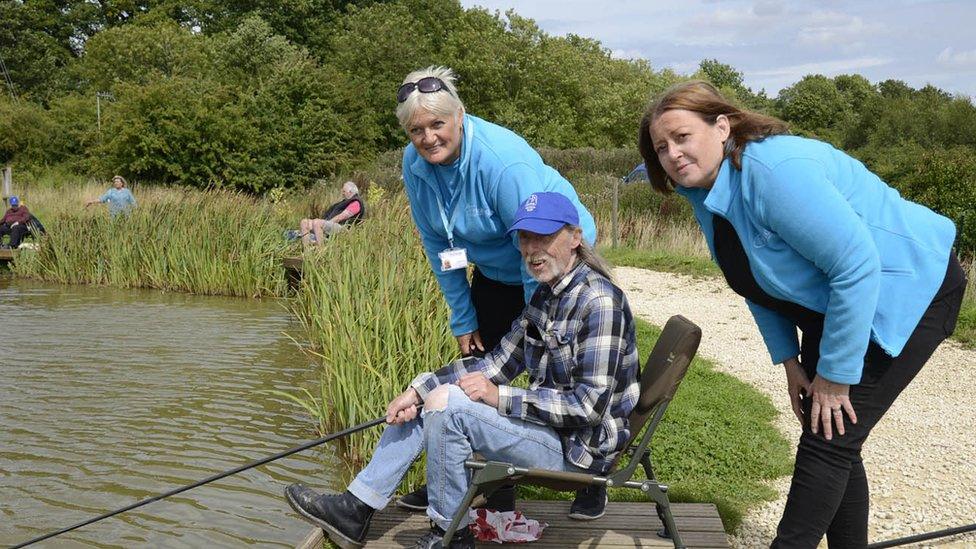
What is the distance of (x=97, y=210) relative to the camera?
604 inches

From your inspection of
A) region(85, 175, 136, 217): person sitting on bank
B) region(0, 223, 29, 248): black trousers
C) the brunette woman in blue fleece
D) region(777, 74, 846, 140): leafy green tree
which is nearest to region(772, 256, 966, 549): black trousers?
the brunette woman in blue fleece

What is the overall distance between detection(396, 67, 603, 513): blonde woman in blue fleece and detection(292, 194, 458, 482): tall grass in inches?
45.3

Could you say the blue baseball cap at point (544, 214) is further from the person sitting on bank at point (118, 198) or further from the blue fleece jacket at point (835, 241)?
the person sitting on bank at point (118, 198)

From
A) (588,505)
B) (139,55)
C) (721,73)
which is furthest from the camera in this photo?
(721,73)

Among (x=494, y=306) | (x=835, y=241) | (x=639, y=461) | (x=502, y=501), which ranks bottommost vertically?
(x=502, y=501)

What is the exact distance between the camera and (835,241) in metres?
2.24

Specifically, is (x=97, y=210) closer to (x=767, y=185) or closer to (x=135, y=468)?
(x=135, y=468)

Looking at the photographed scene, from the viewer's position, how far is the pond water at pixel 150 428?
15.4ft

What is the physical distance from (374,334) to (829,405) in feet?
9.95

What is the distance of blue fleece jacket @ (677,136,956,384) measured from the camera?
7.41ft

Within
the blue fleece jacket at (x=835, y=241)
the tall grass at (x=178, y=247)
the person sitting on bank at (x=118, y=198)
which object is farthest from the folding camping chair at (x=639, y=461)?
the person sitting on bank at (x=118, y=198)

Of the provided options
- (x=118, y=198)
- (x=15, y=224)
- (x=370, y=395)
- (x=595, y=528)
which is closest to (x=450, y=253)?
(x=595, y=528)

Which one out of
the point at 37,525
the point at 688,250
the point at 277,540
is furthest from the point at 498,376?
the point at 688,250

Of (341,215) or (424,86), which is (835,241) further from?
(341,215)
